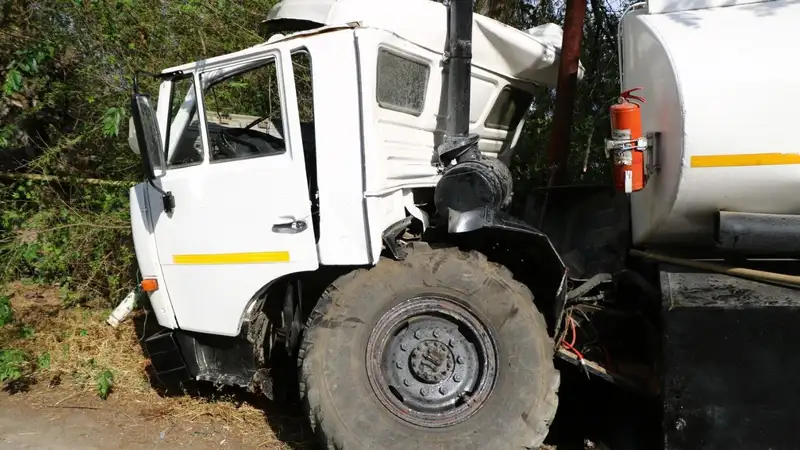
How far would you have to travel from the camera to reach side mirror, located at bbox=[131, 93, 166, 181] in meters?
3.78

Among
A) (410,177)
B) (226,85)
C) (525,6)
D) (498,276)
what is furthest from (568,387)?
(525,6)

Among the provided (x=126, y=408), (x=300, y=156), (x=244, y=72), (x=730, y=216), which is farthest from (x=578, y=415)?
(x=126, y=408)

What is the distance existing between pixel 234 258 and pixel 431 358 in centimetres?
134

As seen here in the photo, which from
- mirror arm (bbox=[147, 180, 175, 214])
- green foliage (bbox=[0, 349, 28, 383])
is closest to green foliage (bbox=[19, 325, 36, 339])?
green foliage (bbox=[0, 349, 28, 383])

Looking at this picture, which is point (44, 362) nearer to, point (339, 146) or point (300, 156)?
point (300, 156)

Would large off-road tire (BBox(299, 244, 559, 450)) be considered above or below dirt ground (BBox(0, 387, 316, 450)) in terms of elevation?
above

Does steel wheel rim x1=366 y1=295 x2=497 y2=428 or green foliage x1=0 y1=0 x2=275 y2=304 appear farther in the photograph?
green foliage x1=0 y1=0 x2=275 y2=304

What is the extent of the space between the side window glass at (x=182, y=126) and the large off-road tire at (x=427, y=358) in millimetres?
1332

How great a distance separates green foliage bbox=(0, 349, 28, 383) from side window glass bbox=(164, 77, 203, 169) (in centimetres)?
261

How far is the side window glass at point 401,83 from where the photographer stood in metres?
3.89

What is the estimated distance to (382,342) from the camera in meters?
3.88

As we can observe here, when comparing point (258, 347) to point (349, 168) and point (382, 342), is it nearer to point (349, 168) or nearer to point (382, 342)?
point (382, 342)

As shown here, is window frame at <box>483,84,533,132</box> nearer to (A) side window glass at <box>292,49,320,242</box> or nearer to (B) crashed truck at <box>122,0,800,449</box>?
(B) crashed truck at <box>122,0,800,449</box>

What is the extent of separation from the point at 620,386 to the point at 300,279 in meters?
1.98
